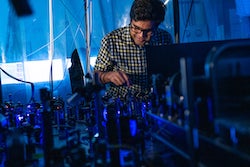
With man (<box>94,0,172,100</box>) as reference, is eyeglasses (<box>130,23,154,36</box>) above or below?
above

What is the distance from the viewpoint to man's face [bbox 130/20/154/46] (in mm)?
2830

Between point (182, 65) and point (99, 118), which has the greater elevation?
point (182, 65)

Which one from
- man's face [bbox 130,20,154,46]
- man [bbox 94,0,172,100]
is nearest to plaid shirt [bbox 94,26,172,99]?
man [bbox 94,0,172,100]

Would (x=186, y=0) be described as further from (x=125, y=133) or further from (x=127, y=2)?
(x=125, y=133)

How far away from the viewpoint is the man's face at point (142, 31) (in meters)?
2.83

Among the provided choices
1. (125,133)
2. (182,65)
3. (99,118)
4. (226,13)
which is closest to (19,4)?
(99,118)

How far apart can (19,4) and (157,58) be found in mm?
1227

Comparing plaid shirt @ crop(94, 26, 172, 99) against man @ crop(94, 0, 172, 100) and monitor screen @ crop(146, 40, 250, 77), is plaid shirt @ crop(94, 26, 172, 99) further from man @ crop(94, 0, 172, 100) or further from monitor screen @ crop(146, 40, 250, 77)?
monitor screen @ crop(146, 40, 250, 77)

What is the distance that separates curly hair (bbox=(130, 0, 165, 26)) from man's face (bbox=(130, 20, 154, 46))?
0.14 ft

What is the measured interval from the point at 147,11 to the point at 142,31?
0.65ft

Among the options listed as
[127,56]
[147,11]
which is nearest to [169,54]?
[147,11]

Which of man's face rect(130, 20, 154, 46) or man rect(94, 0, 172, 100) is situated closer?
man's face rect(130, 20, 154, 46)

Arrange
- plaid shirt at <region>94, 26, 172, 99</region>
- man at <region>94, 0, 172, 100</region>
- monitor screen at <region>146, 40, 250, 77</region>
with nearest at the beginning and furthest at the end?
monitor screen at <region>146, 40, 250, 77</region>
man at <region>94, 0, 172, 100</region>
plaid shirt at <region>94, 26, 172, 99</region>

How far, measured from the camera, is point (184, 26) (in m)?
4.39
